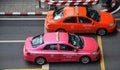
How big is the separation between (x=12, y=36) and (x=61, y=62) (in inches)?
149

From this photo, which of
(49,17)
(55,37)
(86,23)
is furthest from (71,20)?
(55,37)

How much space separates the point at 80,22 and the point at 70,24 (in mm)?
572

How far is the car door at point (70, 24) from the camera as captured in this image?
19.5 m

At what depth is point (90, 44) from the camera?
17875 millimetres

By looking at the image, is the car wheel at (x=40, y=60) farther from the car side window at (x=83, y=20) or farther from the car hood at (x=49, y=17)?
the car side window at (x=83, y=20)

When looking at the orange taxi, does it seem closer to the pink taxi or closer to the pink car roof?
the pink car roof

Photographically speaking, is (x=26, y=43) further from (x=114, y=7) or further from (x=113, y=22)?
(x=114, y=7)

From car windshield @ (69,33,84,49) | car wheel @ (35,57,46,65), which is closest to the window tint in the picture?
car windshield @ (69,33,84,49)

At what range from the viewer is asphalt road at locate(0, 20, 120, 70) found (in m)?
17.6

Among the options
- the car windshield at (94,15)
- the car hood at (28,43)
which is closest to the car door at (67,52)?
the car hood at (28,43)

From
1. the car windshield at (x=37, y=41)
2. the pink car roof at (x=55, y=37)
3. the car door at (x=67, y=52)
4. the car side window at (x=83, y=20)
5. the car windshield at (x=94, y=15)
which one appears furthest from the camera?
the car windshield at (x=94, y=15)

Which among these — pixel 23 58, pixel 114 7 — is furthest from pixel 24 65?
pixel 114 7

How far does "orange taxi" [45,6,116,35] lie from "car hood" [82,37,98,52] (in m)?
1.38

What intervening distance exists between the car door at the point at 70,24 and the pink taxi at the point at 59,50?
1.86 m
